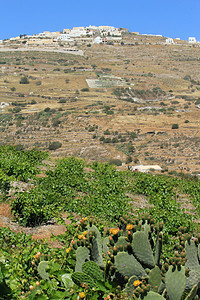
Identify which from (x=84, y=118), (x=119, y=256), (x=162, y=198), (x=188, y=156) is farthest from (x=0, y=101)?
(x=119, y=256)

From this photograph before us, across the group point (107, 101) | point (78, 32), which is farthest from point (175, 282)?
point (78, 32)

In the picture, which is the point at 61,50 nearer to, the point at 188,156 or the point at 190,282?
the point at 188,156

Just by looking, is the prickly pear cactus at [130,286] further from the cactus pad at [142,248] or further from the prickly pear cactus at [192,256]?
the prickly pear cactus at [192,256]

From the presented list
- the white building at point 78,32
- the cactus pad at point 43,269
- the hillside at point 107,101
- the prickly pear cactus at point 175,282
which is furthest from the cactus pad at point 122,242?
the white building at point 78,32

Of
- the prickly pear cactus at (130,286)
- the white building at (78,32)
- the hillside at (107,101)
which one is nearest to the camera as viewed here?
the prickly pear cactus at (130,286)

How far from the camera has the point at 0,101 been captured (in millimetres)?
59031

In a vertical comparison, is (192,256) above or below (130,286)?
above

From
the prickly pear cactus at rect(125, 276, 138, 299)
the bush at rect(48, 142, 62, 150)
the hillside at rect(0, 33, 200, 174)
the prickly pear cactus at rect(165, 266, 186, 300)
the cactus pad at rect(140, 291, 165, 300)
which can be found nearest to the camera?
the cactus pad at rect(140, 291, 165, 300)

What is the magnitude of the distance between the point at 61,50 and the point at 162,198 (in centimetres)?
10910

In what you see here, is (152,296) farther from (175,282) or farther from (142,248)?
(142,248)

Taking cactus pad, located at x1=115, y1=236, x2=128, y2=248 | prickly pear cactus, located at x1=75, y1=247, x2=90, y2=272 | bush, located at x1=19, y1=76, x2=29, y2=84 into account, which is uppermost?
bush, located at x1=19, y1=76, x2=29, y2=84

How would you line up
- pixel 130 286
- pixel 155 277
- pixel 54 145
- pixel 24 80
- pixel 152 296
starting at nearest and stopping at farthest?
pixel 152 296
pixel 130 286
pixel 155 277
pixel 54 145
pixel 24 80

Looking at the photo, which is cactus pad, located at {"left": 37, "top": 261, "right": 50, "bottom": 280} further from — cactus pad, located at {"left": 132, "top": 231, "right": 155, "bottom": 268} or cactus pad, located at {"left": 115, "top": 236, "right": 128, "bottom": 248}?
cactus pad, located at {"left": 132, "top": 231, "right": 155, "bottom": 268}

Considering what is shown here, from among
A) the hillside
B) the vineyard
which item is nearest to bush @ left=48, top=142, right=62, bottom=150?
the hillside
